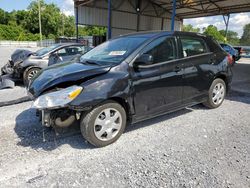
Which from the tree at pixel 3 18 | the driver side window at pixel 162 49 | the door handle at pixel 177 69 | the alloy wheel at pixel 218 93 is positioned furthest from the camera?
the tree at pixel 3 18

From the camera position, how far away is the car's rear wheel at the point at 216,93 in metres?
4.56

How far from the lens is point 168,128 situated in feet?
12.5

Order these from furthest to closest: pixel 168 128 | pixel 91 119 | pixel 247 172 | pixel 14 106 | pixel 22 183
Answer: pixel 14 106, pixel 168 128, pixel 91 119, pixel 247 172, pixel 22 183

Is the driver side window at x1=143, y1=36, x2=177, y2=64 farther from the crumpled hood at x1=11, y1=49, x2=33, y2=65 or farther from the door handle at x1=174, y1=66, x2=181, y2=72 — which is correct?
the crumpled hood at x1=11, y1=49, x2=33, y2=65

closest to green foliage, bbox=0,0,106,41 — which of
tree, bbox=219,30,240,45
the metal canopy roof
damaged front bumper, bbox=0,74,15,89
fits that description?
tree, bbox=219,30,240,45

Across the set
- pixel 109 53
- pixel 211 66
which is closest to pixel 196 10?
pixel 211 66

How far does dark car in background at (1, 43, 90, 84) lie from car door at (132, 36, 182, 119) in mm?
3741

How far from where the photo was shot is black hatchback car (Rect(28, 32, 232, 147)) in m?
2.88

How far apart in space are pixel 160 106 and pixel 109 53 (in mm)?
1257

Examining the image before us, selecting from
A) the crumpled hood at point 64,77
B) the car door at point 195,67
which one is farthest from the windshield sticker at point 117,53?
the car door at point 195,67


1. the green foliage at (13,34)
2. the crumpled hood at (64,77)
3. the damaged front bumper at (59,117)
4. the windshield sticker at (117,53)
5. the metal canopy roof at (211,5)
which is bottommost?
the damaged front bumper at (59,117)

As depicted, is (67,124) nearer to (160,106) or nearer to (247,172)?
(160,106)

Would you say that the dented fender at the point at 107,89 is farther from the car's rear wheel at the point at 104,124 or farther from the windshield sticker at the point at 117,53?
the windshield sticker at the point at 117,53

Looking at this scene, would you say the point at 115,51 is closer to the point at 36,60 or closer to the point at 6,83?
the point at 36,60
